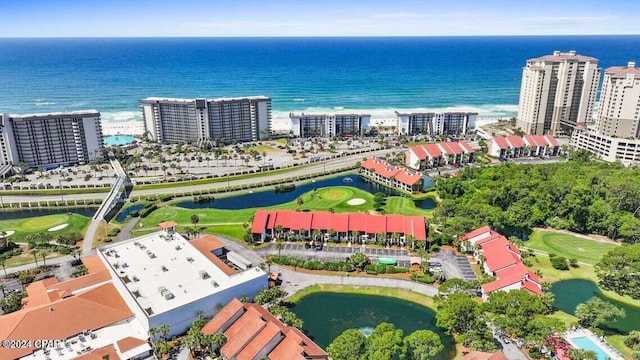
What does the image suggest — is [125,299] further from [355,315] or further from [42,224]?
[42,224]

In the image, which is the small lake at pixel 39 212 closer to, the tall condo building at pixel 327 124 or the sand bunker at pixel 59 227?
the sand bunker at pixel 59 227

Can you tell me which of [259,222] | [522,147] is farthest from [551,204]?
[259,222]

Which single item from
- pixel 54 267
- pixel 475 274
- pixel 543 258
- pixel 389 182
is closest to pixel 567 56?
pixel 389 182

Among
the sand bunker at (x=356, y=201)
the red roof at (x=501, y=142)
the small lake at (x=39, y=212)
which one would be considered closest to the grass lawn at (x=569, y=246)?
the sand bunker at (x=356, y=201)

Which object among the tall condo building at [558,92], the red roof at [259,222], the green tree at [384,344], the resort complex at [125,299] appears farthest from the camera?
the tall condo building at [558,92]

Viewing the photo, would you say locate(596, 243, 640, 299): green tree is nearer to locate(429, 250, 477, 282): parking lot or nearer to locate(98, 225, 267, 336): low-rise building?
locate(429, 250, 477, 282): parking lot

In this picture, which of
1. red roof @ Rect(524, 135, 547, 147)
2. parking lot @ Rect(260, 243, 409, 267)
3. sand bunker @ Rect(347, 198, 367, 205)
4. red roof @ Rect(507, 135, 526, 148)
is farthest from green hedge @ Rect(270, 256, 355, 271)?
red roof @ Rect(524, 135, 547, 147)

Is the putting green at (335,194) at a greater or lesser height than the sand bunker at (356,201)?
greater
